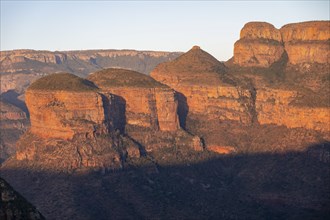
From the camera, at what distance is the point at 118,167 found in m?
125

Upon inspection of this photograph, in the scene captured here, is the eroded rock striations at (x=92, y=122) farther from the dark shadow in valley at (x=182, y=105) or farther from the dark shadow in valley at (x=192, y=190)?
the dark shadow in valley at (x=182, y=105)

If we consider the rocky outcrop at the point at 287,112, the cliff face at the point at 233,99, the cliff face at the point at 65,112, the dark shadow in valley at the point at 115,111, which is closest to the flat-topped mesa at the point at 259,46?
the cliff face at the point at 233,99

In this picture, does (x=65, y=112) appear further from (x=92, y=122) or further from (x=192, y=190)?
(x=192, y=190)

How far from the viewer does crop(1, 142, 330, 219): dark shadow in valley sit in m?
111

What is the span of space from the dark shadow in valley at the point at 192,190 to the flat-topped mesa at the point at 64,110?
28.0 ft

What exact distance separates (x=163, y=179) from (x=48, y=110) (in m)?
25.1

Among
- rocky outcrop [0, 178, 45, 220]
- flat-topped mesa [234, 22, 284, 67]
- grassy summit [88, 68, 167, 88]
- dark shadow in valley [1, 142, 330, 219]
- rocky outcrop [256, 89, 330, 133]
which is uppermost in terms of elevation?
flat-topped mesa [234, 22, 284, 67]

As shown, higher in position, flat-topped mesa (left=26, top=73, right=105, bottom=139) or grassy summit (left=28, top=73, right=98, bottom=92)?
grassy summit (left=28, top=73, right=98, bottom=92)

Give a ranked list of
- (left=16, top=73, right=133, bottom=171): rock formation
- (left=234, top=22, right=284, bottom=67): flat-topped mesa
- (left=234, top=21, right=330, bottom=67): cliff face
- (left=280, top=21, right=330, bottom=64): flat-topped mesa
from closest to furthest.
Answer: (left=16, top=73, right=133, bottom=171): rock formation
(left=280, top=21, right=330, bottom=64): flat-topped mesa
(left=234, top=21, right=330, bottom=67): cliff face
(left=234, top=22, right=284, bottom=67): flat-topped mesa

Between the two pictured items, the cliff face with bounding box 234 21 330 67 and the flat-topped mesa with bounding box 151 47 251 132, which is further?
the cliff face with bounding box 234 21 330 67

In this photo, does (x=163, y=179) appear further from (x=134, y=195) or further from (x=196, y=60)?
(x=196, y=60)

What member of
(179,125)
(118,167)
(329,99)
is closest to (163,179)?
(118,167)

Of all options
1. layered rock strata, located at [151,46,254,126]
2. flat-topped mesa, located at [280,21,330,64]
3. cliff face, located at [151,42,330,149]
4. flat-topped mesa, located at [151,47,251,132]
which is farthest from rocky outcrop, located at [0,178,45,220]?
flat-topped mesa, located at [280,21,330,64]

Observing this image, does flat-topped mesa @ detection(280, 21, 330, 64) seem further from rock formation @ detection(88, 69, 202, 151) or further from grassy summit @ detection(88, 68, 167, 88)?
grassy summit @ detection(88, 68, 167, 88)
